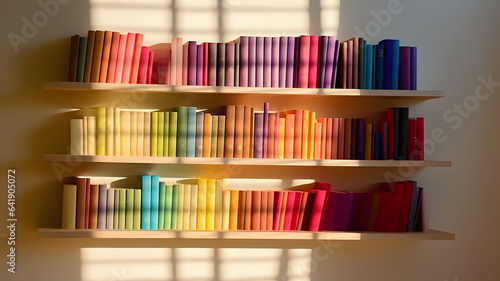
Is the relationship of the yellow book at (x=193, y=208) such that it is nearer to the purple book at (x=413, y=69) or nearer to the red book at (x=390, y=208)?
the red book at (x=390, y=208)

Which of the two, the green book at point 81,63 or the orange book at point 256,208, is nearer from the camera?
the green book at point 81,63

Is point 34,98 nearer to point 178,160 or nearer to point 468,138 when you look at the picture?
point 178,160

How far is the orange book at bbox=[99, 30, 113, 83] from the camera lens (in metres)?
2.92

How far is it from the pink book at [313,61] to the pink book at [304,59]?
2 cm

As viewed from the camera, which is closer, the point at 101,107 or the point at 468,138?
the point at 101,107

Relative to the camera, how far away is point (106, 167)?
10.2ft

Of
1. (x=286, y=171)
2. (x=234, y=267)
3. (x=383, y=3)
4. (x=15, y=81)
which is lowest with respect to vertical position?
(x=234, y=267)

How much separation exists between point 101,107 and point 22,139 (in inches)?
18.5

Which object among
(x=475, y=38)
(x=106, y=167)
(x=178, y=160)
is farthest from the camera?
(x=475, y=38)

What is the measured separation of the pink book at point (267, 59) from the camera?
9.89ft

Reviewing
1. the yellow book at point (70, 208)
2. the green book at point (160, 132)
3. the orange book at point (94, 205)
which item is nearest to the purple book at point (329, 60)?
the green book at point (160, 132)

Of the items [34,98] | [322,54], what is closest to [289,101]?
[322,54]

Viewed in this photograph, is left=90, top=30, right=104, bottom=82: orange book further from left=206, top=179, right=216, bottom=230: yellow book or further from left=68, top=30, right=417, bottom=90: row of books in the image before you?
left=206, top=179, right=216, bottom=230: yellow book

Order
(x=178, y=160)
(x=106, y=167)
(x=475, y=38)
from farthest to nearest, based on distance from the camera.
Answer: (x=475, y=38), (x=106, y=167), (x=178, y=160)
